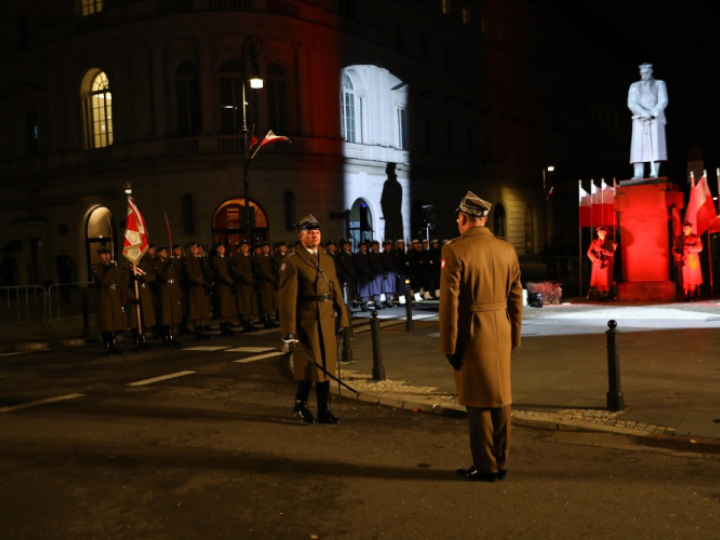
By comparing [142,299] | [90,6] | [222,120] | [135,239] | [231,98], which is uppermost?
[90,6]

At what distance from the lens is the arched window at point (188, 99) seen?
32.0 metres

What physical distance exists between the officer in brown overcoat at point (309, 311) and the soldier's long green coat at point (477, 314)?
2.38 metres

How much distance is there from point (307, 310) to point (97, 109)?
29156 millimetres

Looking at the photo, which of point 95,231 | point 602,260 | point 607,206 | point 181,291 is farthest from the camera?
point 95,231

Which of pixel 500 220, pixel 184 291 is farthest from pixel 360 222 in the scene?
pixel 184 291

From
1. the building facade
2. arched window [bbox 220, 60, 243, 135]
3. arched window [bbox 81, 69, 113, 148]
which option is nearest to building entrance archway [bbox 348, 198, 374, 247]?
the building facade

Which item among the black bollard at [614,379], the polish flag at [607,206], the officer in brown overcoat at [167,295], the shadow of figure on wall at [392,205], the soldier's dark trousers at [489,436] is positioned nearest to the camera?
the soldier's dark trousers at [489,436]

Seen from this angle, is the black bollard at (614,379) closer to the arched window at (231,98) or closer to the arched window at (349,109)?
the arched window at (231,98)

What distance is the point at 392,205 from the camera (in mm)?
39031

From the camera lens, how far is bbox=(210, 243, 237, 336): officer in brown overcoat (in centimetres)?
1745

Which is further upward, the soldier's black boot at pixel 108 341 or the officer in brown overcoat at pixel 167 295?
the officer in brown overcoat at pixel 167 295

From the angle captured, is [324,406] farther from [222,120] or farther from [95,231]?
[95,231]

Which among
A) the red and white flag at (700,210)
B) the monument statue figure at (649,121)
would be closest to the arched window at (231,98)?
the monument statue figure at (649,121)

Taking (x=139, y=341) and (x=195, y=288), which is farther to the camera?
(x=195, y=288)
